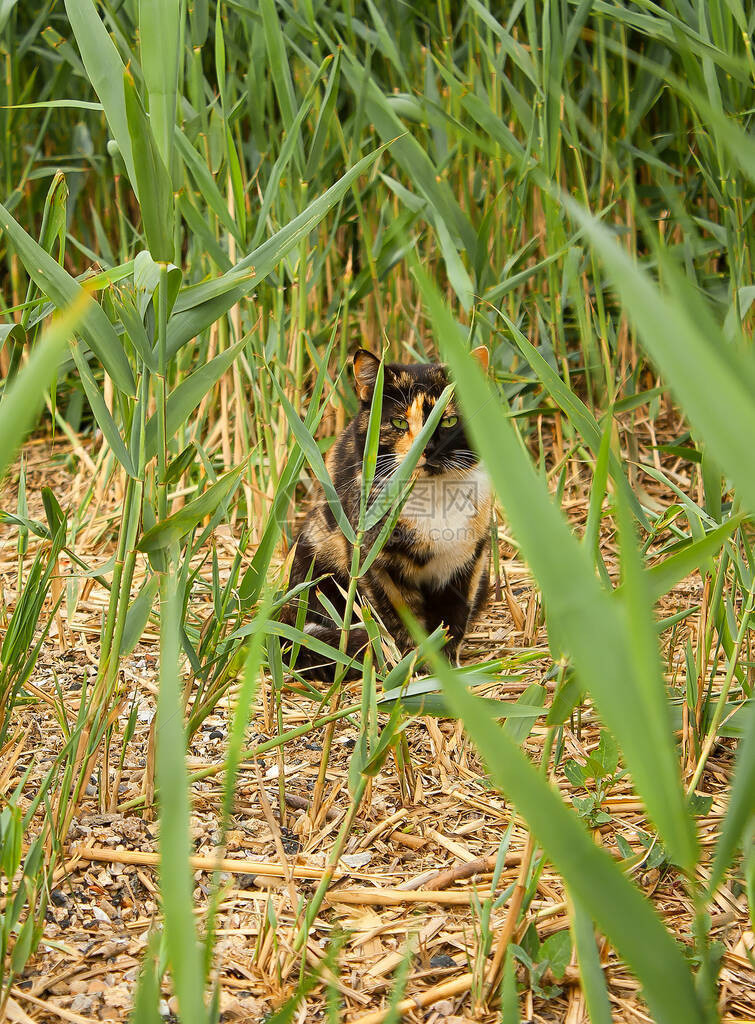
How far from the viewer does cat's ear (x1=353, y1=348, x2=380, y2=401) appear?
1919mm

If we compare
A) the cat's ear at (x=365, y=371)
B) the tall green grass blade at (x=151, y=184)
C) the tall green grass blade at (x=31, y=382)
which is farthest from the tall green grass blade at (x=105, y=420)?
the cat's ear at (x=365, y=371)

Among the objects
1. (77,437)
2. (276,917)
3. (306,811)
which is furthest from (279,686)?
(77,437)

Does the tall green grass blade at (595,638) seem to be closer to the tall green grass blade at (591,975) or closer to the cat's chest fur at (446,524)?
the tall green grass blade at (591,975)

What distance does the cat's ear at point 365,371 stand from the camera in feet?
6.30

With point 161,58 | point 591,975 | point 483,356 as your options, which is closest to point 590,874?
point 591,975

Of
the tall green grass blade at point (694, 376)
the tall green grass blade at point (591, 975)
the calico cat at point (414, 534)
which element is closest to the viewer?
the tall green grass blade at point (694, 376)

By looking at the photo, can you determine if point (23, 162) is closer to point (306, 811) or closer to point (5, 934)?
point (306, 811)

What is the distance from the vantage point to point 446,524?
1891 mm

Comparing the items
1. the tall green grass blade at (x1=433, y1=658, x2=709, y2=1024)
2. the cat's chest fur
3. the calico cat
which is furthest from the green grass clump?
the cat's chest fur

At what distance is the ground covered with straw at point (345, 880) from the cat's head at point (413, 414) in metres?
0.63

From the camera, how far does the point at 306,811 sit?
4.10ft

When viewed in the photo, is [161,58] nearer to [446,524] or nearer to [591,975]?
[591,975]

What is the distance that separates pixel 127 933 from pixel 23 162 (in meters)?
2.60

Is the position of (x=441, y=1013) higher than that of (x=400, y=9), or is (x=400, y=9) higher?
(x=400, y=9)
